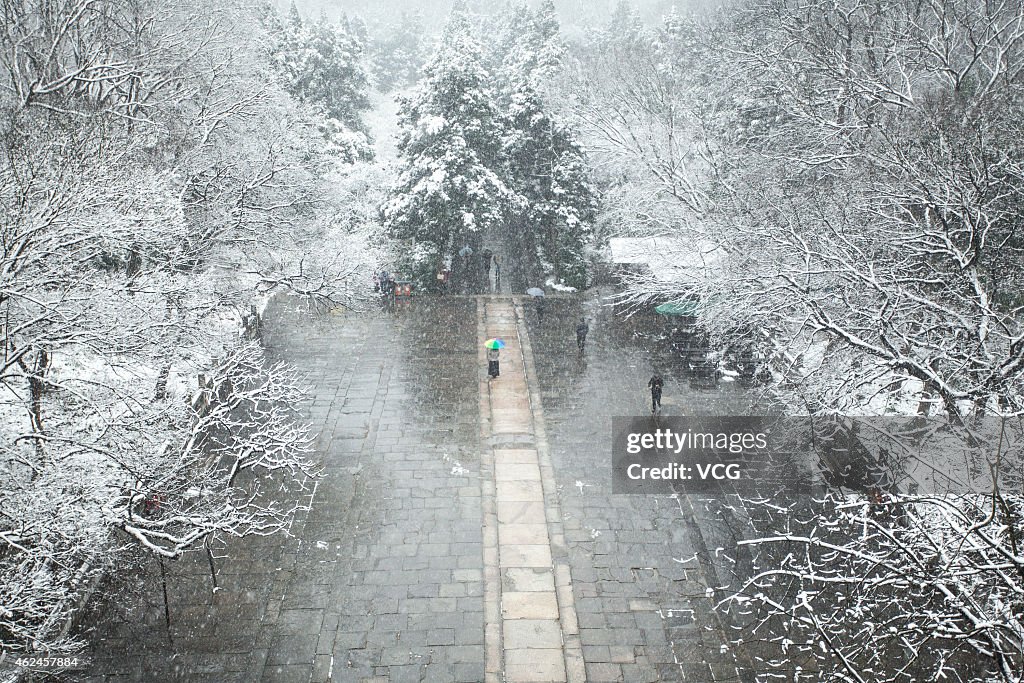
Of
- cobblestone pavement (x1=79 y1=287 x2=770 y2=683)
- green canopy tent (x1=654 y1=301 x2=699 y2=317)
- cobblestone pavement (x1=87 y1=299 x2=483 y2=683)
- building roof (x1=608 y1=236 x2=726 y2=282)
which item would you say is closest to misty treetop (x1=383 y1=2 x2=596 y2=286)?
building roof (x1=608 y1=236 x2=726 y2=282)

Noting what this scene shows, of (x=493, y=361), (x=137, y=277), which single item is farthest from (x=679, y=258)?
(x=137, y=277)

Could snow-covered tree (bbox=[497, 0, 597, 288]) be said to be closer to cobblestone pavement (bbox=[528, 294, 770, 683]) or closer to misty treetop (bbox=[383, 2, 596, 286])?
misty treetop (bbox=[383, 2, 596, 286])

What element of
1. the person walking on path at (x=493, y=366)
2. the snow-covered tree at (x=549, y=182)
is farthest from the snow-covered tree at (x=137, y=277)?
the snow-covered tree at (x=549, y=182)

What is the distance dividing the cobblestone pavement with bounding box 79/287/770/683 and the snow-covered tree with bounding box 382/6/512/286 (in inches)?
428

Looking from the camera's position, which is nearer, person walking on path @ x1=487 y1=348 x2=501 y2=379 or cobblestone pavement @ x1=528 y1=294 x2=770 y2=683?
cobblestone pavement @ x1=528 y1=294 x2=770 y2=683

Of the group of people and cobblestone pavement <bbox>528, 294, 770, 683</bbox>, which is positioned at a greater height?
the group of people

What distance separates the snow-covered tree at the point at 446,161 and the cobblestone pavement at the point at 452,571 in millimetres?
10879

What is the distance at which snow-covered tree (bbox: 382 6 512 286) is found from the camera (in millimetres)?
25575

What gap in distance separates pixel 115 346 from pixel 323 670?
5186 mm

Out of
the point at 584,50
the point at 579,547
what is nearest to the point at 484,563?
the point at 579,547

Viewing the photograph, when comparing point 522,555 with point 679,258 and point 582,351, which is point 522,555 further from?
point 679,258

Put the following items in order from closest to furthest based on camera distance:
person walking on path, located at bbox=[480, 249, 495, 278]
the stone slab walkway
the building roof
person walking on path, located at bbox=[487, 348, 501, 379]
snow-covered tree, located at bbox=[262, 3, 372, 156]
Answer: the stone slab walkway
the building roof
person walking on path, located at bbox=[487, 348, 501, 379]
person walking on path, located at bbox=[480, 249, 495, 278]
snow-covered tree, located at bbox=[262, 3, 372, 156]

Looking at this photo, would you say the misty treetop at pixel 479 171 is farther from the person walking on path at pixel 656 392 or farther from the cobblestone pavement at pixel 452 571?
the person walking on path at pixel 656 392

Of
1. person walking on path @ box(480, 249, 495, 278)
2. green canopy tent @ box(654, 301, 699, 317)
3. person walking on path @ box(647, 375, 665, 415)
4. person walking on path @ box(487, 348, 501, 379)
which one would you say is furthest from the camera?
person walking on path @ box(480, 249, 495, 278)
